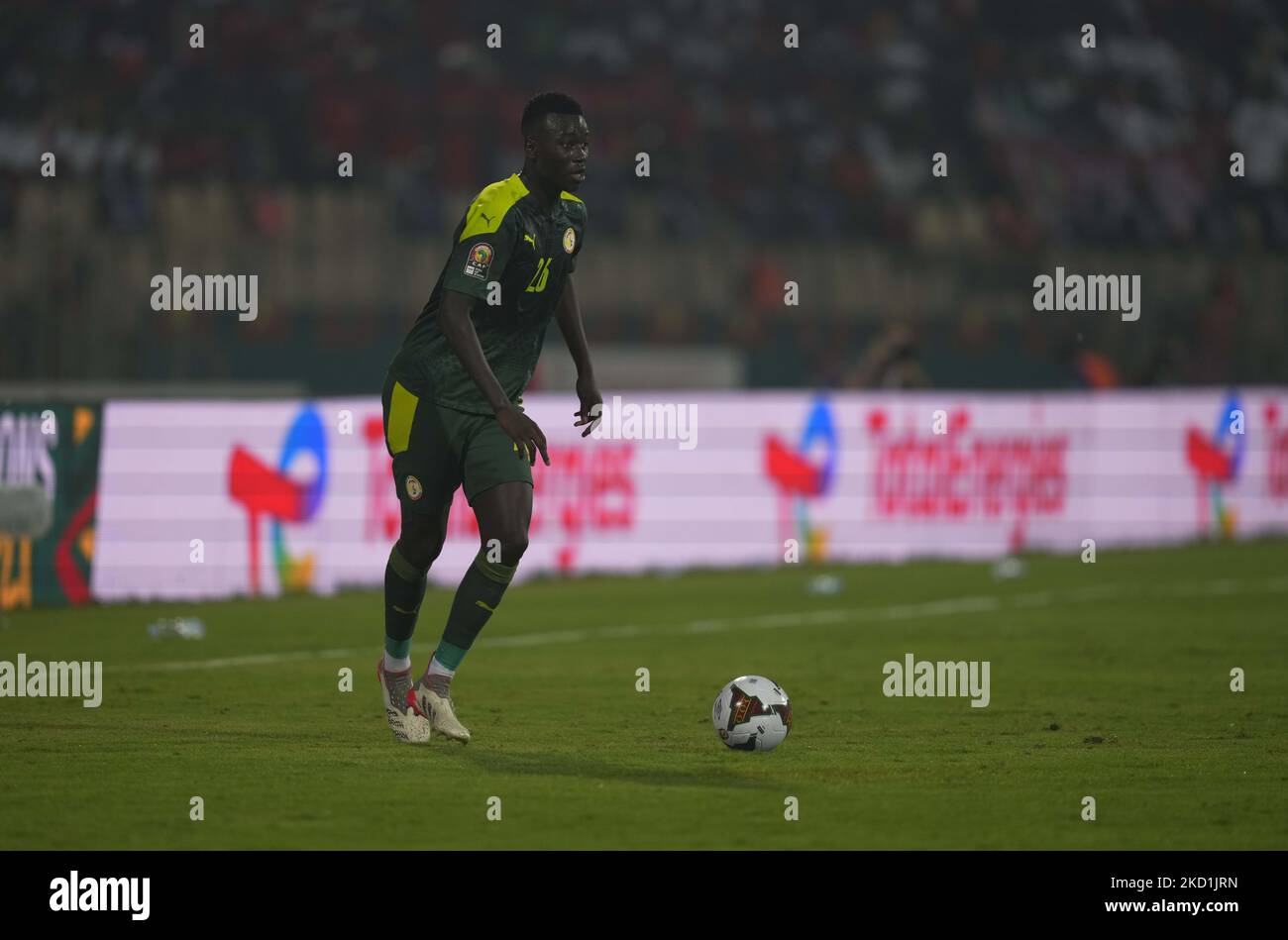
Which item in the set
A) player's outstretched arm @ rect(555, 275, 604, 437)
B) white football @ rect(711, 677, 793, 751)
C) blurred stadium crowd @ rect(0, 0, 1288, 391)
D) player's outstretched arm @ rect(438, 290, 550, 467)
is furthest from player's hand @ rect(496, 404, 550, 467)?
blurred stadium crowd @ rect(0, 0, 1288, 391)

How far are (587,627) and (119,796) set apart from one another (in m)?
6.93

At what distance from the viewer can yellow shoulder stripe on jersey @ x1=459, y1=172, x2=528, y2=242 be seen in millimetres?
8023

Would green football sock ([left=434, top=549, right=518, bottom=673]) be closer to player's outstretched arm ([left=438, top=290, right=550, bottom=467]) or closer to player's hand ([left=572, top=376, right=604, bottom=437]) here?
player's outstretched arm ([left=438, top=290, right=550, bottom=467])

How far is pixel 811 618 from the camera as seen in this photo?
14664 millimetres

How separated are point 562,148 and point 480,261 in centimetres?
58

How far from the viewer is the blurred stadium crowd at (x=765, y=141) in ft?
76.9

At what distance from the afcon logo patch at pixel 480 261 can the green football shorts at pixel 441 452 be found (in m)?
0.61

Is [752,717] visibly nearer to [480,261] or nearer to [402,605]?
[402,605]

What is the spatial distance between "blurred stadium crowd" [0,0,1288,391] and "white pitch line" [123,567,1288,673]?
5501 mm

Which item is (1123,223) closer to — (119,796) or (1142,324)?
(1142,324)

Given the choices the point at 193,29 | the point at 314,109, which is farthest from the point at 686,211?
the point at 193,29

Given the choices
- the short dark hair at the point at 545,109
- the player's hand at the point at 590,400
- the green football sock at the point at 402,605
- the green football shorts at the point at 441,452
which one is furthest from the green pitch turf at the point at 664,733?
the short dark hair at the point at 545,109

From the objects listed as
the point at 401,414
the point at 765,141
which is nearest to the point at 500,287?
the point at 401,414

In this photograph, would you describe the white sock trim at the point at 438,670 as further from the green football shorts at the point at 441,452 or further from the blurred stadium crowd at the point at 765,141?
the blurred stadium crowd at the point at 765,141
